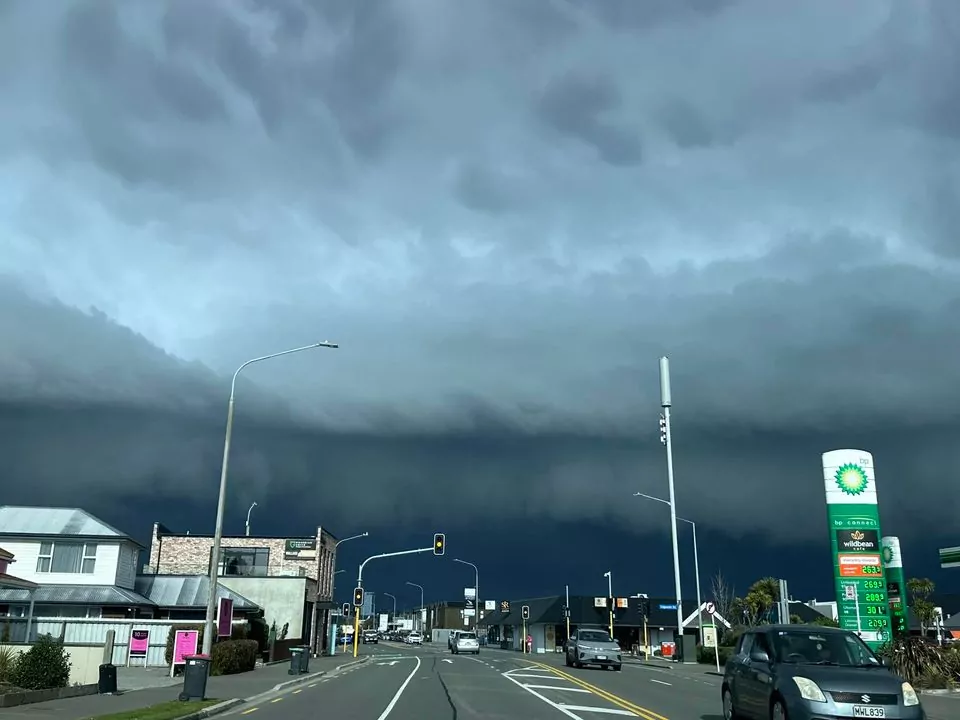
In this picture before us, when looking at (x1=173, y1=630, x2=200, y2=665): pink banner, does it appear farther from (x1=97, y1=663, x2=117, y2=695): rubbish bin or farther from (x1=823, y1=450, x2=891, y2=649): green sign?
(x1=823, y1=450, x2=891, y2=649): green sign

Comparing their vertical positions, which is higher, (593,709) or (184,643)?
(184,643)

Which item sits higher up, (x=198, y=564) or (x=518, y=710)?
(x=198, y=564)

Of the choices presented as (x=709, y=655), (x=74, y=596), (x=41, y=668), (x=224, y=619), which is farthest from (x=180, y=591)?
(x=41, y=668)

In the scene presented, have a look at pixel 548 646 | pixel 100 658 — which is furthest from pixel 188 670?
pixel 548 646

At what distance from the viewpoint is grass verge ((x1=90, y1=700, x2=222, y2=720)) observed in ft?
53.3

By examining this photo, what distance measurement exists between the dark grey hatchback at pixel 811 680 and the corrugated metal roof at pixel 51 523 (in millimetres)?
43659

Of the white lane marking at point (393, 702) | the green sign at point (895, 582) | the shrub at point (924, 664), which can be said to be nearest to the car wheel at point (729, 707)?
A: the white lane marking at point (393, 702)

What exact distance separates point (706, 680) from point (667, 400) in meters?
15.5

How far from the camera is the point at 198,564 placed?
69188 millimetres

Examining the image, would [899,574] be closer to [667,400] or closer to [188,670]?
[667,400]

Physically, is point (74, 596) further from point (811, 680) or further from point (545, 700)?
point (811, 680)

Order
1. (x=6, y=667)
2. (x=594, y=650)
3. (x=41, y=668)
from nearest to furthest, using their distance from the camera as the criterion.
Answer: (x=41, y=668), (x=6, y=667), (x=594, y=650)

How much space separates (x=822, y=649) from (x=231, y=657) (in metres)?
25.8

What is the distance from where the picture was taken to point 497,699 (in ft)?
73.9
